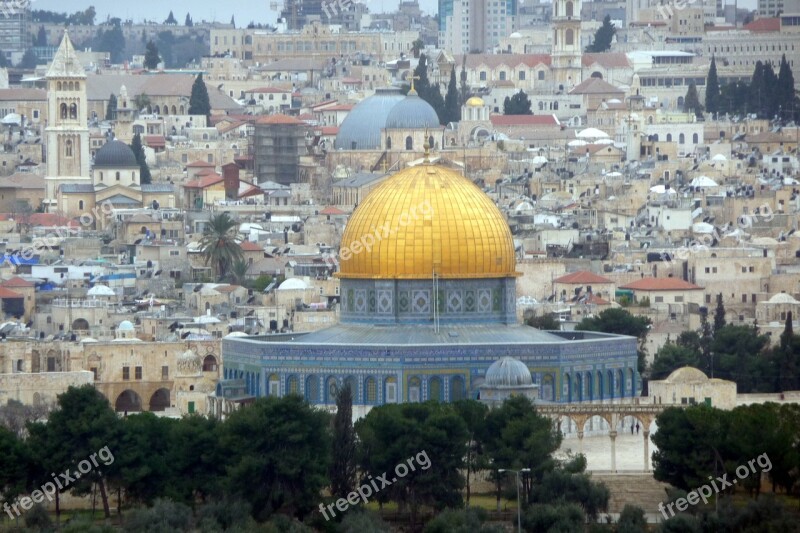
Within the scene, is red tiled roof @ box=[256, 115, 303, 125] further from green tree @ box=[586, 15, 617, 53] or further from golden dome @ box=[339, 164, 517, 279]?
golden dome @ box=[339, 164, 517, 279]

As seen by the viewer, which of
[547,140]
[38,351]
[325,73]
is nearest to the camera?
[38,351]

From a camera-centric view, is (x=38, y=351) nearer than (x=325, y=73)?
Yes

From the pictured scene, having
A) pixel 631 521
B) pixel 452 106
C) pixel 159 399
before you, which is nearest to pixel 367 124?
pixel 452 106

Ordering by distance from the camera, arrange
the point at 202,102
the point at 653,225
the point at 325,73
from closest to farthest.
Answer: the point at 653,225 → the point at 202,102 → the point at 325,73

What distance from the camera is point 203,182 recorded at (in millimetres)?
126625

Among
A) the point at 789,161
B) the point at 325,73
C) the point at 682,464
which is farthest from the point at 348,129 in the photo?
the point at 682,464

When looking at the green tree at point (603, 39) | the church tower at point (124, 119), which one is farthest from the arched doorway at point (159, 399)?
the green tree at point (603, 39)

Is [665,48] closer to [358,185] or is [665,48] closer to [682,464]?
[358,185]

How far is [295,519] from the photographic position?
62.9 metres

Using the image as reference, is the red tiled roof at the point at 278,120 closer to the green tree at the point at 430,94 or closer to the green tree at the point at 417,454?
the green tree at the point at 430,94

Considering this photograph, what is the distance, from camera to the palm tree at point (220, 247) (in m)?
104

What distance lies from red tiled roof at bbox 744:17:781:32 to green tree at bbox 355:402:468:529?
110 m

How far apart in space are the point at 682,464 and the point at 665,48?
11363cm

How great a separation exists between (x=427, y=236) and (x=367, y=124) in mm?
56628
